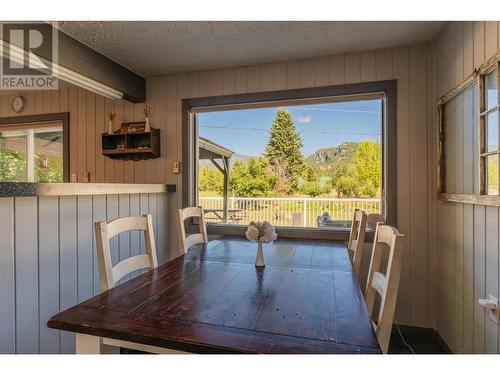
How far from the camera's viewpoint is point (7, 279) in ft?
4.62

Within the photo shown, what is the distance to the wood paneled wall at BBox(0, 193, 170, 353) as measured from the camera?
4.66 ft

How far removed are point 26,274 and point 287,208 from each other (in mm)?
2085

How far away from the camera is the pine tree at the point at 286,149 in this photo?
282 centimetres

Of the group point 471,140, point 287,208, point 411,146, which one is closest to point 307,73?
point 411,146

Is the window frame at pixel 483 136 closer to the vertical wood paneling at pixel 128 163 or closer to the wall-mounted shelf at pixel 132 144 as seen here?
the wall-mounted shelf at pixel 132 144

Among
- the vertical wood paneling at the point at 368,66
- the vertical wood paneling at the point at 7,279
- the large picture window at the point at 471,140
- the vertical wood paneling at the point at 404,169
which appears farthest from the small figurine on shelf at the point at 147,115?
the large picture window at the point at 471,140

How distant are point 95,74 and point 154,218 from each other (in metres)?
1.39

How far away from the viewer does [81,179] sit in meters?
3.31

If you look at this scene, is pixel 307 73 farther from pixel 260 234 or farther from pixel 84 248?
pixel 84 248

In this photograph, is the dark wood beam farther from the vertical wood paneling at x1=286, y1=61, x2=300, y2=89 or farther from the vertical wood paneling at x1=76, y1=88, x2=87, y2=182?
the vertical wood paneling at x1=286, y1=61, x2=300, y2=89

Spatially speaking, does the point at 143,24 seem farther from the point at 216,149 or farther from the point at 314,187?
the point at 314,187

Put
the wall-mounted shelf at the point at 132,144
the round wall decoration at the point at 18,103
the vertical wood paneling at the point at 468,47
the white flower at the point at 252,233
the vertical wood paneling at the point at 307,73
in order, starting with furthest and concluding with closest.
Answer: the round wall decoration at the point at 18,103
the wall-mounted shelf at the point at 132,144
the vertical wood paneling at the point at 307,73
the vertical wood paneling at the point at 468,47
the white flower at the point at 252,233

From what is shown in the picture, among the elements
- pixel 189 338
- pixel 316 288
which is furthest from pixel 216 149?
pixel 189 338

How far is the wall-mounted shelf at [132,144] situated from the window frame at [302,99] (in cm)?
31
